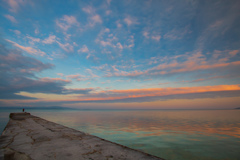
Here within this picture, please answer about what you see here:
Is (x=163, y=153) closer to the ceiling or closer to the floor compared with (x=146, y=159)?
closer to the floor

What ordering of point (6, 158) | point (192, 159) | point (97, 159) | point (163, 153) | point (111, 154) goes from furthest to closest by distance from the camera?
point (163, 153)
point (192, 159)
point (111, 154)
point (97, 159)
point (6, 158)

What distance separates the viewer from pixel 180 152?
7.14m

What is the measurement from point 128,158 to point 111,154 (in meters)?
0.60

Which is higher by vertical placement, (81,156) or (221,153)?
(81,156)

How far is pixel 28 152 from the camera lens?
3891 millimetres

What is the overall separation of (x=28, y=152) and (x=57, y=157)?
4.02ft

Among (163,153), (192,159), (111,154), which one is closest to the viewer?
(111,154)

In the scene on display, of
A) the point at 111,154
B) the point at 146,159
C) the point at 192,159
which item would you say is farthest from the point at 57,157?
the point at 192,159

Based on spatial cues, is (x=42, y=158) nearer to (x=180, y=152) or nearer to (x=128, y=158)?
(x=128, y=158)

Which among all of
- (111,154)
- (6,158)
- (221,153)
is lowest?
(221,153)

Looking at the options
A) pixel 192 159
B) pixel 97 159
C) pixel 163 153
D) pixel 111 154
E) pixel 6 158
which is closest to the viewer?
pixel 6 158

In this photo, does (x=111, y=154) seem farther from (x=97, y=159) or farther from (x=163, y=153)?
(x=163, y=153)

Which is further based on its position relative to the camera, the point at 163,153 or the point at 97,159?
the point at 163,153

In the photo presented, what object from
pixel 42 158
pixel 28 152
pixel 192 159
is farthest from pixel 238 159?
pixel 28 152
